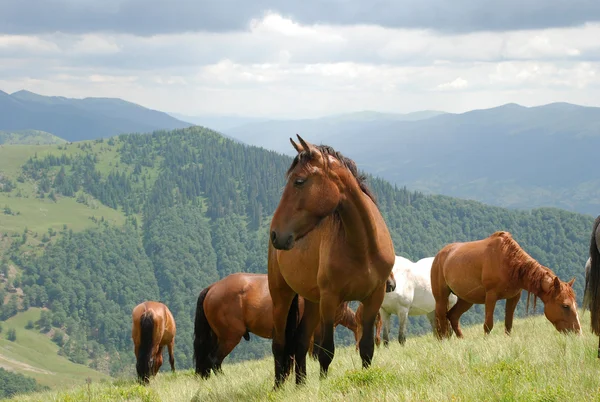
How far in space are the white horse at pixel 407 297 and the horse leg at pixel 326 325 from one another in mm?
10740

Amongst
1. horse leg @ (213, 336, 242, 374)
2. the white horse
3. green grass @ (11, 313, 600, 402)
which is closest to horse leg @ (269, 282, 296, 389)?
green grass @ (11, 313, 600, 402)

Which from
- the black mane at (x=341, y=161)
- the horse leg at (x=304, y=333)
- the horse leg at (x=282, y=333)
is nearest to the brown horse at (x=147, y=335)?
the horse leg at (x=282, y=333)

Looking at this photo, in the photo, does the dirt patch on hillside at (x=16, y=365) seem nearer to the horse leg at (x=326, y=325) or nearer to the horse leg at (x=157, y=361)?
Answer: the horse leg at (x=157, y=361)

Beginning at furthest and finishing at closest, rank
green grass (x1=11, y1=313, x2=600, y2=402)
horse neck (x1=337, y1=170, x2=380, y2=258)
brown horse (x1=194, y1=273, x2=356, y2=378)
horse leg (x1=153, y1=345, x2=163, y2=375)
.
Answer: horse leg (x1=153, y1=345, x2=163, y2=375)
brown horse (x1=194, y1=273, x2=356, y2=378)
horse neck (x1=337, y1=170, x2=380, y2=258)
green grass (x1=11, y1=313, x2=600, y2=402)

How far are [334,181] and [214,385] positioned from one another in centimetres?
444

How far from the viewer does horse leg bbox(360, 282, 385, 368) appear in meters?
8.16

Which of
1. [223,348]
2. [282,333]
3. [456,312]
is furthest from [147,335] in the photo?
A: [282,333]

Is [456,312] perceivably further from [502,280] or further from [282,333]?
[282,333]

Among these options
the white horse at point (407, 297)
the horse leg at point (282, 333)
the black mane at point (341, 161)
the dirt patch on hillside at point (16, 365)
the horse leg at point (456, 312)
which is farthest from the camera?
the dirt patch on hillside at point (16, 365)

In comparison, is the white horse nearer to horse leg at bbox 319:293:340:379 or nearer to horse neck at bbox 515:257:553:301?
horse neck at bbox 515:257:553:301

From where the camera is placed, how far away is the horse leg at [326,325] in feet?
25.8

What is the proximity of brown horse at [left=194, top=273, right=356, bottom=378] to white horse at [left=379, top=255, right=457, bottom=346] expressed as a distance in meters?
5.06

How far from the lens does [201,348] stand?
613 inches

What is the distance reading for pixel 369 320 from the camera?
8.14 m
